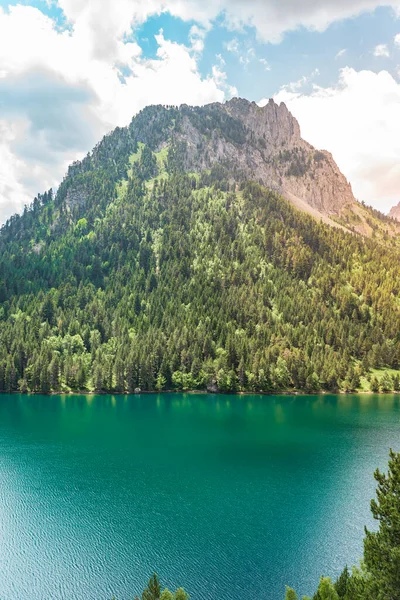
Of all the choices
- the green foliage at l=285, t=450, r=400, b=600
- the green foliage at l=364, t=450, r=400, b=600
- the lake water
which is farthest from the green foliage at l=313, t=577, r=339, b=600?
the lake water

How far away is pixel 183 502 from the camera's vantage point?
52438 mm

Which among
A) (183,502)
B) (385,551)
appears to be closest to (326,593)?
(385,551)

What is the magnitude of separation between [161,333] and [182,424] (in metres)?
66.0

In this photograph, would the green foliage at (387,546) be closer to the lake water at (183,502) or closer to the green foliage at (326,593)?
the green foliage at (326,593)

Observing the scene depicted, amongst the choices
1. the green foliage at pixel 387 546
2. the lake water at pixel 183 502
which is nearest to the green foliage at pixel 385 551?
the green foliage at pixel 387 546

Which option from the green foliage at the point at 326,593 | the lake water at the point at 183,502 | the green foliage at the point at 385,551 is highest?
the green foliage at the point at 385,551

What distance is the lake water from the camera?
3731cm

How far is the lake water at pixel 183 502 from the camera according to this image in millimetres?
37312

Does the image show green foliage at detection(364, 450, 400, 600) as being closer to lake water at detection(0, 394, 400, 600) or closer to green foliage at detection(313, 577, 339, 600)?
green foliage at detection(313, 577, 339, 600)

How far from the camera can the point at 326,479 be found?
62562 millimetres

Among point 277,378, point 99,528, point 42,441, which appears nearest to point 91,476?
point 99,528

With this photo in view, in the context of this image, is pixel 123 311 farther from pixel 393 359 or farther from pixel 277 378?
pixel 393 359

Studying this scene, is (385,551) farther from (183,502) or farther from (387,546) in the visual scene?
(183,502)

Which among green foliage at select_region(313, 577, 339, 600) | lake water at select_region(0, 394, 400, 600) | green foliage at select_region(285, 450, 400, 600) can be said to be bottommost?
lake water at select_region(0, 394, 400, 600)
